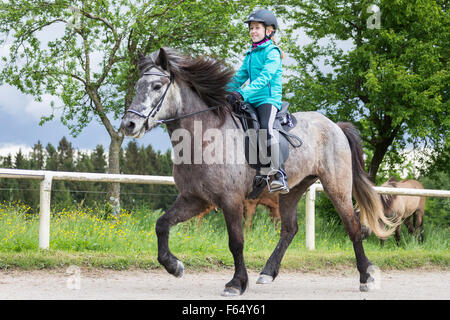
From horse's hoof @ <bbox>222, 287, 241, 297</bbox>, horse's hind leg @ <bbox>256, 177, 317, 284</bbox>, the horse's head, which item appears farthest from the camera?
horse's hind leg @ <bbox>256, 177, 317, 284</bbox>

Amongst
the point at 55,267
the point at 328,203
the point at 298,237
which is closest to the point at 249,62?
the point at 55,267

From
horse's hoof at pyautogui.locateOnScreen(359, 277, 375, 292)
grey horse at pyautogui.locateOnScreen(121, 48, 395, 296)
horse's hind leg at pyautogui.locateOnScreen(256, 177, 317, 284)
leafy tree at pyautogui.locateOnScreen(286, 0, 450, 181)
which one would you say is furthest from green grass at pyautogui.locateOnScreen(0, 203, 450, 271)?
leafy tree at pyautogui.locateOnScreen(286, 0, 450, 181)

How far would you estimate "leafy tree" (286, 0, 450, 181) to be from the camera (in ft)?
58.6

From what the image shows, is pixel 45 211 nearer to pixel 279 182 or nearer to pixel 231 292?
pixel 231 292

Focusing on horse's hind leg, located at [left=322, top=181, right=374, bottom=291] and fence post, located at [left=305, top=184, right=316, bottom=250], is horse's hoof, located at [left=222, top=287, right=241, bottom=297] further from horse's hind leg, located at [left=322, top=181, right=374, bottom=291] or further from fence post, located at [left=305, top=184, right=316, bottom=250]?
fence post, located at [left=305, top=184, right=316, bottom=250]

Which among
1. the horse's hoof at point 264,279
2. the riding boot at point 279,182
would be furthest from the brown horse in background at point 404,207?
the riding boot at point 279,182

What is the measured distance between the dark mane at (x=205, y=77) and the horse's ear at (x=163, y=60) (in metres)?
0.12

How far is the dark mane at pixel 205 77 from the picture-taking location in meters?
5.57

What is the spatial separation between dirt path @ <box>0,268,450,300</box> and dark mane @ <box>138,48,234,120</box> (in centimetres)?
205

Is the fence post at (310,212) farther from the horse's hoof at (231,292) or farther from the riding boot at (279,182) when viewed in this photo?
the horse's hoof at (231,292)

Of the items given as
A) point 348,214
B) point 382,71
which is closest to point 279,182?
point 348,214

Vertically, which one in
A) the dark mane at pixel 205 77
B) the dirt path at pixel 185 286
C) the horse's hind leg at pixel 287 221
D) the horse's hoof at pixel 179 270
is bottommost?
the dirt path at pixel 185 286

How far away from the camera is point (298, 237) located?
11438mm

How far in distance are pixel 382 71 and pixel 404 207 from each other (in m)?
5.83
